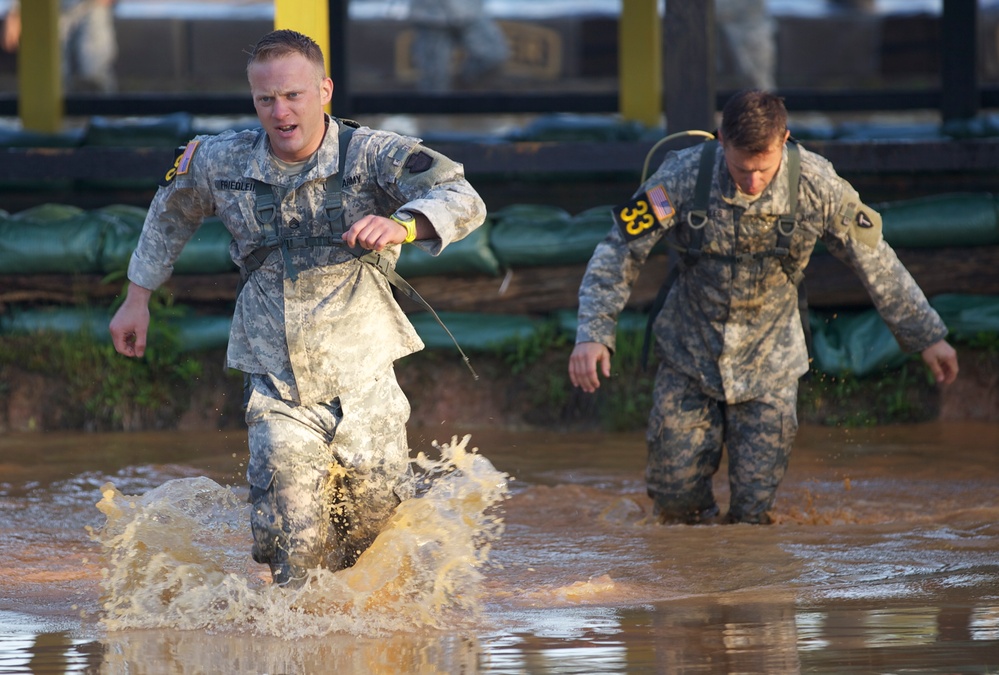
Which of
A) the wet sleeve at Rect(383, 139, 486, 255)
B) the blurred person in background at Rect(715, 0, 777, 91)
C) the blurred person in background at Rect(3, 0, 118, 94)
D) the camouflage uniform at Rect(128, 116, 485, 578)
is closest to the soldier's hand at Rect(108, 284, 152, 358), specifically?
the camouflage uniform at Rect(128, 116, 485, 578)

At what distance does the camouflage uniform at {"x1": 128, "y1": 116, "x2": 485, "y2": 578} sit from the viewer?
389cm

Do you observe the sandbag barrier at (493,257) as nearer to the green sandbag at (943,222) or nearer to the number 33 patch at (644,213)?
the green sandbag at (943,222)

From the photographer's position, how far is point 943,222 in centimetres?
714

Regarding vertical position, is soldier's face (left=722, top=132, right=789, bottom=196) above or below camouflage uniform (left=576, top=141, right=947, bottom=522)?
above

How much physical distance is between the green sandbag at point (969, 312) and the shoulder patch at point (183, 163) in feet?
13.9

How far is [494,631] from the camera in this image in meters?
3.75

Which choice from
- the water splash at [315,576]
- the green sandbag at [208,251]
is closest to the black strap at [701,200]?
the water splash at [315,576]

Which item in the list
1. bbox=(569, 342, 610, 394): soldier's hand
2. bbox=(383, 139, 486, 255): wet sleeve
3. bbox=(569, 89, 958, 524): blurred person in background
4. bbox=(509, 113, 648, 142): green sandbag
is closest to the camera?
bbox=(383, 139, 486, 255): wet sleeve

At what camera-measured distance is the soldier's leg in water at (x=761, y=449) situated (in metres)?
5.24

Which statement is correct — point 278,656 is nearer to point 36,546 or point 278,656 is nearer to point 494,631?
point 494,631

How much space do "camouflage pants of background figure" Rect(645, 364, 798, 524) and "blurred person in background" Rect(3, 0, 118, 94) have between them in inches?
400

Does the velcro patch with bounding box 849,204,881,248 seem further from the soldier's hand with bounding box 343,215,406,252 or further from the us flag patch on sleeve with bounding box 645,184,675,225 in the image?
the soldier's hand with bounding box 343,215,406,252

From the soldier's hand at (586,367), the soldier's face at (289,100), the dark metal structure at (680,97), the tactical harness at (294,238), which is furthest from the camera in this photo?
the dark metal structure at (680,97)

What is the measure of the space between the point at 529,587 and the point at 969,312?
3.63 metres
